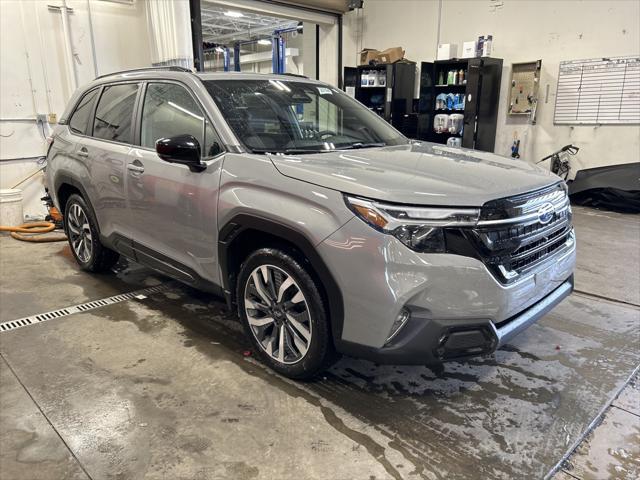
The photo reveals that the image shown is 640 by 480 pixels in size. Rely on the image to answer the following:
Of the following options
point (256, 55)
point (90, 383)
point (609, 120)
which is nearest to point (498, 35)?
point (609, 120)

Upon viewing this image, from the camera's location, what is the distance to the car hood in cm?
187

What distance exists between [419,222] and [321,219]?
1.34 ft

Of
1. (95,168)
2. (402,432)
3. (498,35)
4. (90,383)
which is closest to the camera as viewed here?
(402,432)

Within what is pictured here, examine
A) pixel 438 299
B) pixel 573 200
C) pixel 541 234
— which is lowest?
pixel 573 200

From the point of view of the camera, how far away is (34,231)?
17.6 feet

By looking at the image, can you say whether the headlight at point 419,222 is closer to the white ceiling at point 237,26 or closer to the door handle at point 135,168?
the door handle at point 135,168

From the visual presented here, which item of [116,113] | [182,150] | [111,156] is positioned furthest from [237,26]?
[182,150]

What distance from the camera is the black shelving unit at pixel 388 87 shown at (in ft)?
30.1

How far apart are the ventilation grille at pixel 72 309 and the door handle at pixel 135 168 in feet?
3.44

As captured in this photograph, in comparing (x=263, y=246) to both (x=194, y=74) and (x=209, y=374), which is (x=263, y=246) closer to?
(x=209, y=374)

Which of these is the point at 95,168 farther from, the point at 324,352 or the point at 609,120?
the point at 609,120

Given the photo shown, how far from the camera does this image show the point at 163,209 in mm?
2760

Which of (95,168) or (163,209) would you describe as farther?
(95,168)

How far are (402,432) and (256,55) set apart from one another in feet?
54.6
